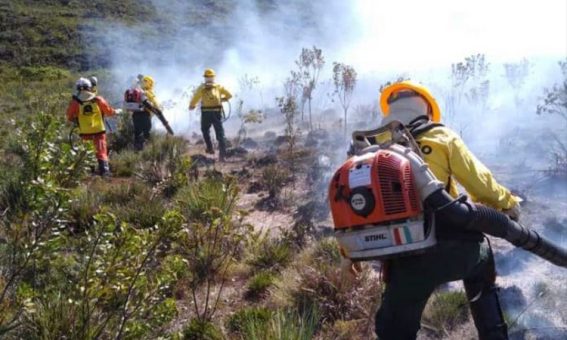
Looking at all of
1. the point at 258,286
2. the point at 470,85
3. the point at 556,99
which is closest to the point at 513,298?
the point at 258,286

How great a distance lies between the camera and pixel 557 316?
3.68m

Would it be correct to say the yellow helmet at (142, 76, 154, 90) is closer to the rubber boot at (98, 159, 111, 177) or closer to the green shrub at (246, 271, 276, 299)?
the rubber boot at (98, 159, 111, 177)

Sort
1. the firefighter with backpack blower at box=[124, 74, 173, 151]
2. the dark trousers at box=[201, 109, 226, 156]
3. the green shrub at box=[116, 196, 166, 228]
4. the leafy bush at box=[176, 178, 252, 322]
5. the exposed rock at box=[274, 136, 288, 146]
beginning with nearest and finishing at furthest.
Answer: the leafy bush at box=[176, 178, 252, 322]
the green shrub at box=[116, 196, 166, 228]
the firefighter with backpack blower at box=[124, 74, 173, 151]
the dark trousers at box=[201, 109, 226, 156]
the exposed rock at box=[274, 136, 288, 146]

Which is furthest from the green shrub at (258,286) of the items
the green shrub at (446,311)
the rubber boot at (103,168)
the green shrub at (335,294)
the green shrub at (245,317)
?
the rubber boot at (103,168)

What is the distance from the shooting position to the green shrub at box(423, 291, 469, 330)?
11.5 feet

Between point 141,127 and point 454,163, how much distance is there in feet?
25.4

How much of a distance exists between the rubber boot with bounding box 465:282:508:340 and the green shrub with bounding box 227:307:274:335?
1212 millimetres

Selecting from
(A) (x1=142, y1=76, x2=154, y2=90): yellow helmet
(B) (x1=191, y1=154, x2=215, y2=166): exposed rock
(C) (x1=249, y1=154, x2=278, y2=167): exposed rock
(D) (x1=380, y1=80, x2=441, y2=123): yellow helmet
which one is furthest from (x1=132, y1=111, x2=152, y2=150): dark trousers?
(D) (x1=380, y1=80, x2=441, y2=123): yellow helmet

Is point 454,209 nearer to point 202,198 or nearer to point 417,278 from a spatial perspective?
point 417,278

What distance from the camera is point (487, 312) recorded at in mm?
2742

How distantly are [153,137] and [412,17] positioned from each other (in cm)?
1705

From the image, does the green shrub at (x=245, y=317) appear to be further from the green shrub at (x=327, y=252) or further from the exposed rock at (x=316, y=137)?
the exposed rock at (x=316, y=137)

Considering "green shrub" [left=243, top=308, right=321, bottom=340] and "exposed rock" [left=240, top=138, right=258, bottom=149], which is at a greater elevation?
"exposed rock" [left=240, top=138, right=258, bottom=149]

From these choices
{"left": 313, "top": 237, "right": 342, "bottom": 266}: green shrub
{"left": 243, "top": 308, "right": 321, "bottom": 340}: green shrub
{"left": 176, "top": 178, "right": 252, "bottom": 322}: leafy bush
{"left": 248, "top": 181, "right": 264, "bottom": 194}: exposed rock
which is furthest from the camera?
{"left": 248, "top": 181, "right": 264, "bottom": 194}: exposed rock
